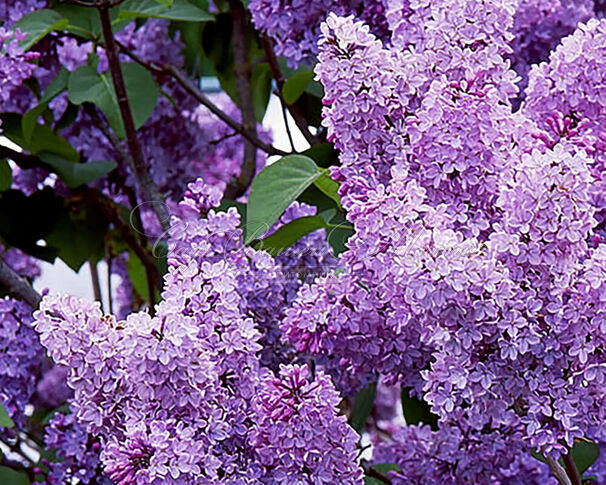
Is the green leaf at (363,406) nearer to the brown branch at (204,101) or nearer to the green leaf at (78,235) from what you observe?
the brown branch at (204,101)

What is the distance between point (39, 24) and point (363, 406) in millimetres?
646

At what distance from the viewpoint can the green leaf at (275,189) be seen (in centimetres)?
92

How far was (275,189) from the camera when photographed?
941mm

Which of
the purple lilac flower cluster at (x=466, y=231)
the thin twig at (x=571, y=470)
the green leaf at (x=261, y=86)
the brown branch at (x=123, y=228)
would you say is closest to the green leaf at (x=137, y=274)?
the brown branch at (x=123, y=228)

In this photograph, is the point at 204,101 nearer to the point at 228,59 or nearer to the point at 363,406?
the point at 228,59

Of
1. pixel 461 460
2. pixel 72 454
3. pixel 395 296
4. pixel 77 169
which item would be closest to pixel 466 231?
pixel 395 296

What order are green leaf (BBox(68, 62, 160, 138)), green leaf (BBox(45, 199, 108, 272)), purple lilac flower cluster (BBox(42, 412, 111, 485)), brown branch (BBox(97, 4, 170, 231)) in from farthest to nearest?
green leaf (BBox(45, 199, 108, 272)) < green leaf (BBox(68, 62, 160, 138)) < brown branch (BBox(97, 4, 170, 231)) < purple lilac flower cluster (BBox(42, 412, 111, 485))

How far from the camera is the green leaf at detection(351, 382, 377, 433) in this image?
1398mm

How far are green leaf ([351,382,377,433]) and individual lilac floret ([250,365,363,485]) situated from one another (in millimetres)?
553

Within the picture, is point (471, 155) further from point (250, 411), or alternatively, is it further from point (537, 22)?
point (537, 22)

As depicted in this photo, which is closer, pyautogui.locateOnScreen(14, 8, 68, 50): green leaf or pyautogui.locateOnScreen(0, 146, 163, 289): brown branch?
pyautogui.locateOnScreen(14, 8, 68, 50): green leaf

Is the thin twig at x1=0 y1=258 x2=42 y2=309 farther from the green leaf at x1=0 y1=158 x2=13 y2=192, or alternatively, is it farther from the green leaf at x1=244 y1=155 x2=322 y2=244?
the green leaf at x1=244 y1=155 x2=322 y2=244

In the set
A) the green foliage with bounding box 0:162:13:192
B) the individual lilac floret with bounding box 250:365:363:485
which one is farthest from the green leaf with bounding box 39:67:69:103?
the individual lilac floret with bounding box 250:365:363:485

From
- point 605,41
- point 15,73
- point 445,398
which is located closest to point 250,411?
point 445,398
